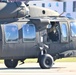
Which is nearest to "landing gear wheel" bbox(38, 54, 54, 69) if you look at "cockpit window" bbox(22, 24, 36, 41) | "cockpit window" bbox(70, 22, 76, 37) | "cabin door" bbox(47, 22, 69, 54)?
"cabin door" bbox(47, 22, 69, 54)

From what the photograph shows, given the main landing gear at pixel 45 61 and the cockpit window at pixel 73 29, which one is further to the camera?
the cockpit window at pixel 73 29

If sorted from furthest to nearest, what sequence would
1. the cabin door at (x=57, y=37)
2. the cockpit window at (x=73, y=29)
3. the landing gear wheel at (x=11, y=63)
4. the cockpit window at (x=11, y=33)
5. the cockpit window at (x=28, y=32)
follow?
1. the landing gear wheel at (x=11, y=63)
2. the cockpit window at (x=73, y=29)
3. the cabin door at (x=57, y=37)
4. the cockpit window at (x=28, y=32)
5. the cockpit window at (x=11, y=33)

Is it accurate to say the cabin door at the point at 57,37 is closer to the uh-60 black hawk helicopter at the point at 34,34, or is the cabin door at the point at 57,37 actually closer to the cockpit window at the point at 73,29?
the uh-60 black hawk helicopter at the point at 34,34

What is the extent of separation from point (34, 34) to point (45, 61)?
135 cm

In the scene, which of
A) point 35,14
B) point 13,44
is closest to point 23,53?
point 13,44

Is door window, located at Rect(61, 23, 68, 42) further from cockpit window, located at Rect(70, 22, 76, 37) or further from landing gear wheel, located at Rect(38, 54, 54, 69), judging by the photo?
landing gear wheel, located at Rect(38, 54, 54, 69)

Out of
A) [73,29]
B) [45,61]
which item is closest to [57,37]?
[73,29]

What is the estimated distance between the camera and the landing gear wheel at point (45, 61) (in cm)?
1858

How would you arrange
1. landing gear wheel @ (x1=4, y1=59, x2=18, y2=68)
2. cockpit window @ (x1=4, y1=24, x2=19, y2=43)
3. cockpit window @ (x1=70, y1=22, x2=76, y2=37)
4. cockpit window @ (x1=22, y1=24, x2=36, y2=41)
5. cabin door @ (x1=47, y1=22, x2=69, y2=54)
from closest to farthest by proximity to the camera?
cockpit window @ (x1=4, y1=24, x2=19, y2=43) < cockpit window @ (x1=22, y1=24, x2=36, y2=41) < cabin door @ (x1=47, y1=22, x2=69, y2=54) < cockpit window @ (x1=70, y1=22, x2=76, y2=37) < landing gear wheel @ (x1=4, y1=59, x2=18, y2=68)

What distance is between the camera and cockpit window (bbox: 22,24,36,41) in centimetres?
1870

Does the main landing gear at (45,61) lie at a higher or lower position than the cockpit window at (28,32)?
lower

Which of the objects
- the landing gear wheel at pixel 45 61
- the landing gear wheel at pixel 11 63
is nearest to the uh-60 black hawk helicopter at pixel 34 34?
the landing gear wheel at pixel 45 61

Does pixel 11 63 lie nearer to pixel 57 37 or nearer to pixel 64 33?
pixel 57 37

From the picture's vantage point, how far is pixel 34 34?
18.8 metres
